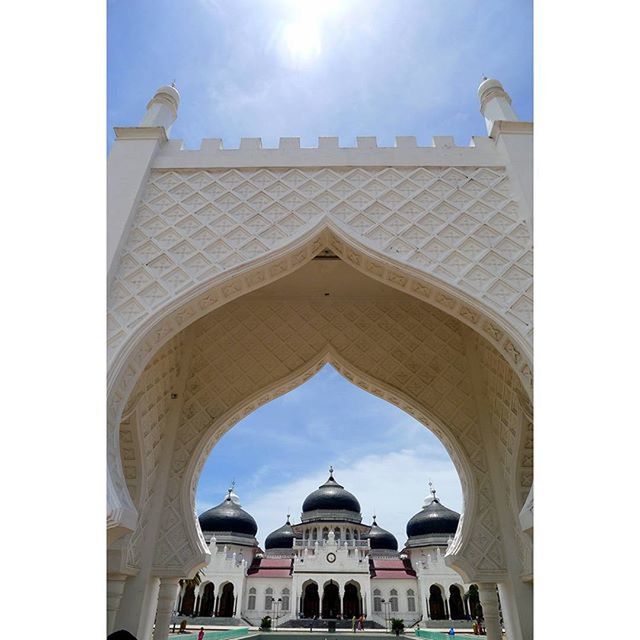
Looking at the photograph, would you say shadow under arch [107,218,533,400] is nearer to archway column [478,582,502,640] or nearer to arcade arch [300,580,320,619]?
archway column [478,582,502,640]

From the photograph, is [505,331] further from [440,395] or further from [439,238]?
[440,395]

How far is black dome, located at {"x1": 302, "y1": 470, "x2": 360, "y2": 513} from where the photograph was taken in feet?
77.7

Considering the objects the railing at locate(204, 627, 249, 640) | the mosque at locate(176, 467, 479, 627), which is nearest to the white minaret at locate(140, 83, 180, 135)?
the railing at locate(204, 627, 249, 640)

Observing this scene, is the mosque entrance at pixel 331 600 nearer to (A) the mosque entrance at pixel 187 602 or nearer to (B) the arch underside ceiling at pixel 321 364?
(A) the mosque entrance at pixel 187 602

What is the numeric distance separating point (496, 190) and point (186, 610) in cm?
2110

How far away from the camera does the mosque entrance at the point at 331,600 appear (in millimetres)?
19953

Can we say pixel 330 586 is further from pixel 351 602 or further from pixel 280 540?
pixel 280 540

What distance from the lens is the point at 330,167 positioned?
4.79 m

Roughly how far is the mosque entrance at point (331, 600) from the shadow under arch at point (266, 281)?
19221 millimetres

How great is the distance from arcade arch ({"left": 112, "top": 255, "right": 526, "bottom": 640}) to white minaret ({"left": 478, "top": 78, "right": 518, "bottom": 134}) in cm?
212

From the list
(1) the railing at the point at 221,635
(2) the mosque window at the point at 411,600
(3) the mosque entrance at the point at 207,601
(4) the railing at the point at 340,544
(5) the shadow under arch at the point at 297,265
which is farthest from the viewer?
(4) the railing at the point at 340,544

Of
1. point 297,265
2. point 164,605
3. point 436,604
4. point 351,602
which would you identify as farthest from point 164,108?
point 436,604

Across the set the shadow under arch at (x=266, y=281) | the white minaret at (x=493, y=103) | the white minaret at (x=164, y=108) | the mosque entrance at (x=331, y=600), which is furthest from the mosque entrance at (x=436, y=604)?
the white minaret at (x=164, y=108)

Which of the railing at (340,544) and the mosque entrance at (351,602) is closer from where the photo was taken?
the mosque entrance at (351,602)
